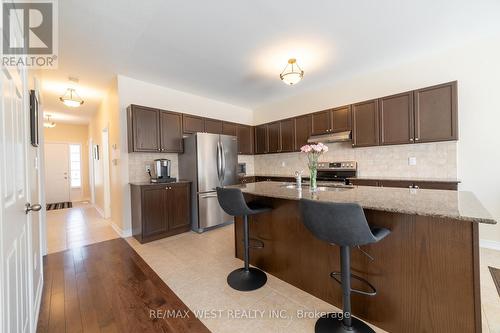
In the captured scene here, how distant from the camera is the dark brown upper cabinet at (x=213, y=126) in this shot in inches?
174

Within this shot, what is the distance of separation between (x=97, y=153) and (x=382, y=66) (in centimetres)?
687

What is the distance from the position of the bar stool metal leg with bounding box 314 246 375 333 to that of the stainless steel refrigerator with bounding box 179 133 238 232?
259 cm

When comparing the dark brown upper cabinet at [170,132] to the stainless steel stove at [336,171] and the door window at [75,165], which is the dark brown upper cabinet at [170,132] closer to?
the stainless steel stove at [336,171]

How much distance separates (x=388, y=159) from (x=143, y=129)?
4252 mm

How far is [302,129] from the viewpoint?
450cm

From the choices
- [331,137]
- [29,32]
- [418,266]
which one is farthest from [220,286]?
[29,32]

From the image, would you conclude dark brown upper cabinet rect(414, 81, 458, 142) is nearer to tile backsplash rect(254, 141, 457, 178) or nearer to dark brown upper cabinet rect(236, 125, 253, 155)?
tile backsplash rect(254, 141, 457, 178)

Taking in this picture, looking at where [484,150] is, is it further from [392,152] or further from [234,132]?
[234,132]

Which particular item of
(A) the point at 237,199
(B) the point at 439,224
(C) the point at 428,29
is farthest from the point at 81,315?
(C) the point at 428,29

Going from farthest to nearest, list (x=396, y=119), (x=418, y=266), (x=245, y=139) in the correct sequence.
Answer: (x=245, y=139)
(x=396, y=119)
(x=418, y=266)

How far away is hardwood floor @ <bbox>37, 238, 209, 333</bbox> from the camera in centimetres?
159

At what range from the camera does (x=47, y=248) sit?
10.2 ft

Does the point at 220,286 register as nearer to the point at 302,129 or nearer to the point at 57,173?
the point at 302,129

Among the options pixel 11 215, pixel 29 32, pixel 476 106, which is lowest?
pixel 11 215
